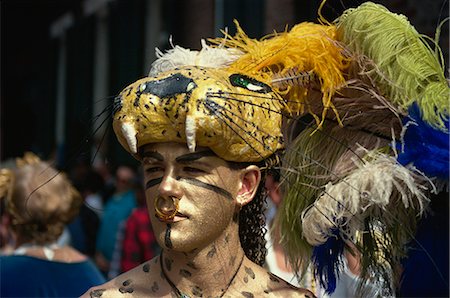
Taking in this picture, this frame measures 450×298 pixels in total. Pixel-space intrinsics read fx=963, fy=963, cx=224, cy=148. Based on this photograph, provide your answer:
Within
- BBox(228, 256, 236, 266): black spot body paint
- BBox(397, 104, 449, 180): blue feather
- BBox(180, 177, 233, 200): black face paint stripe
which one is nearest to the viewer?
BBox(397, 104, 449, 180): blue feather

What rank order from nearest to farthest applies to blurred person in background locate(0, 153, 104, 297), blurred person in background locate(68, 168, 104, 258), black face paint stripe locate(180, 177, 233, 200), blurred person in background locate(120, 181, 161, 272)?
black face paint stripe locate(180, 177, 233, 200) < blurred person in background locate(0, 153, 104, 297) < blurred person in background locate(120, 181, 161, 272) < blurred person in background locate(68, 168, 104, 258)

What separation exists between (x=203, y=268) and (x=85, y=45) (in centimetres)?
1137

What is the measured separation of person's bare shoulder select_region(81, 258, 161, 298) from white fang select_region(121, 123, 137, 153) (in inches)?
14.5

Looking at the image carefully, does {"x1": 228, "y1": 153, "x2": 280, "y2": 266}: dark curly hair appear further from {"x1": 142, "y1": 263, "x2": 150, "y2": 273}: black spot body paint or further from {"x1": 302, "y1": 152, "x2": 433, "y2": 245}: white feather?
{"x1": 142, "y1": 263, "x2": 150, "y2": 273}: black spot body paint

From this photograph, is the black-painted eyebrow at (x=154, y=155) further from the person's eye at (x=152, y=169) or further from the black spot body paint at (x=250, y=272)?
the black spot body paint at (x=250, y=272)

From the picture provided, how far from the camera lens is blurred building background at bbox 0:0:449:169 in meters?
6.07

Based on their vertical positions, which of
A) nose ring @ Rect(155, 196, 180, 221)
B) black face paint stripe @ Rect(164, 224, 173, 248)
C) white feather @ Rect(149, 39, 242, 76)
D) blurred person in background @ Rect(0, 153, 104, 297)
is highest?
white feather @ Rect(149, 39, 242, 76)

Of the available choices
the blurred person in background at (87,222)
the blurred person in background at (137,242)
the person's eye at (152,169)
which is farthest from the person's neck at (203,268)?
the blurred person in background at (137,242)

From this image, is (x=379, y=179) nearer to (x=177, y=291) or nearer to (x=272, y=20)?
(x=177, y=291)

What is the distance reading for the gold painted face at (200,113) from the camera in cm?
257

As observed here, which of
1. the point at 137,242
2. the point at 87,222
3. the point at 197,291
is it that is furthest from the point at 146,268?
the point at 87,222

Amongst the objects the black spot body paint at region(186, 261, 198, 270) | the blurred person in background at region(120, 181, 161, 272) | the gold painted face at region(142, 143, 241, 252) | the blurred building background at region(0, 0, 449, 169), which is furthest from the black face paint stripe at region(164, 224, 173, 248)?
the blurred person in background at region(120, 181, 161, 272)

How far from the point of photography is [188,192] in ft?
8.57

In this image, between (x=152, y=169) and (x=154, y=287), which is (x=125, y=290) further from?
(x=152, y=169)
